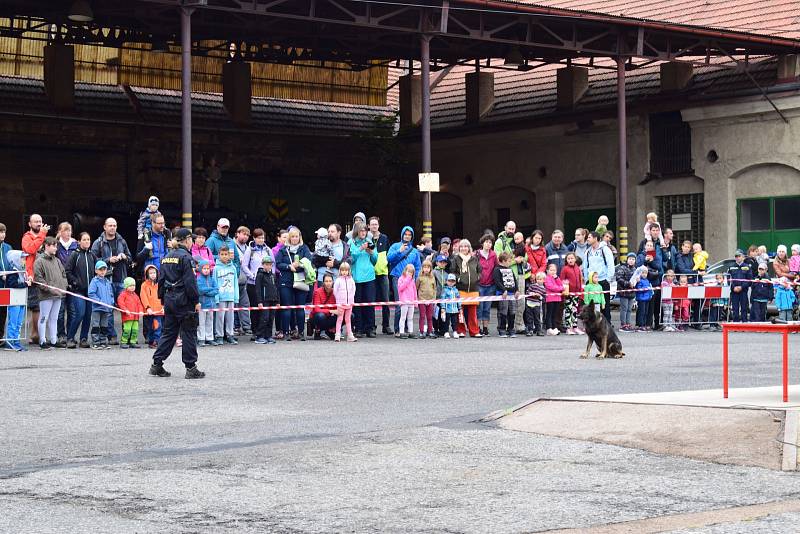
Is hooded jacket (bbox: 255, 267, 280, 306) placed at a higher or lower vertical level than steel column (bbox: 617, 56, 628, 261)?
lower

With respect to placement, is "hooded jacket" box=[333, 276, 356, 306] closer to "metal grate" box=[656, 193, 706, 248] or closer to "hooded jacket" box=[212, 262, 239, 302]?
"hooded jacket" box=[212, 262, 239, 302]

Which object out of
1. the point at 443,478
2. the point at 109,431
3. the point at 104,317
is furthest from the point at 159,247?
the point at 443,478

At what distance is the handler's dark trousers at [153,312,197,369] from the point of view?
53.4 feet

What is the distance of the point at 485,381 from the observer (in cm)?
1603

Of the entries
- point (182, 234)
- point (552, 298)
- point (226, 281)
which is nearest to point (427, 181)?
point (552, 298)

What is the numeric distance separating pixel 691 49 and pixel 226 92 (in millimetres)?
17143

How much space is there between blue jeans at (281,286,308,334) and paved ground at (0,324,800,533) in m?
5.44

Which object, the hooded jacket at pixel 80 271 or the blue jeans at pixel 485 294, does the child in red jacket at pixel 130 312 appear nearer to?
the hooded jacket at pixel 80 271

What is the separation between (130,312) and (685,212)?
24.3 meters

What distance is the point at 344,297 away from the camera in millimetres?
23344

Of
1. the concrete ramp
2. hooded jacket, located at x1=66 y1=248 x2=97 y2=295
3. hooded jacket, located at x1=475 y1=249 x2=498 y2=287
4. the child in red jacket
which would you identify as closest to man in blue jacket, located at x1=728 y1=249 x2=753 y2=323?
hooded jacket, located at x1=475 y1=249 x2=498 y2=287

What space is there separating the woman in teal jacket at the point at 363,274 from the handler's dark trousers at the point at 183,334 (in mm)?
7992

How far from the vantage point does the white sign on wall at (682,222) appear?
137 ft

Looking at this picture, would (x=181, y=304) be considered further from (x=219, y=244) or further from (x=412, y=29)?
(x=412, y=29)
